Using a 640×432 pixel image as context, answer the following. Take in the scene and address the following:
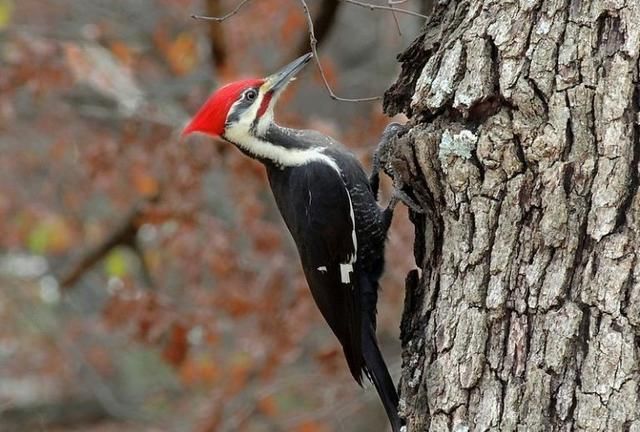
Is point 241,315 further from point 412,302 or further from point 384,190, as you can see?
point 412,302

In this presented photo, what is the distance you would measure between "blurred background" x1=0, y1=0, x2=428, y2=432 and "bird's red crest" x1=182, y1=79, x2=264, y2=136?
1672 millimetres

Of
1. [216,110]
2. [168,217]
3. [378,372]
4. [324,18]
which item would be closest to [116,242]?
[168,217]

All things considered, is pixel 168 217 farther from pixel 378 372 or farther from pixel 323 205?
pixel 378 372

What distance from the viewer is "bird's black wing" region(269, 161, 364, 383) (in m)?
3.08

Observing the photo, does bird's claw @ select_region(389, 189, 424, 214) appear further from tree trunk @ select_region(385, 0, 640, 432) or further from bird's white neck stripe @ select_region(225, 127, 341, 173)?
bird's white neck stripe @ select_region(225, 127, 341, 173)

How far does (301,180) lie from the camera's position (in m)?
3.18

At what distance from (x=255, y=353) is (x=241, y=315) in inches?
8.9

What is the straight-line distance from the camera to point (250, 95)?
3168 millimetres

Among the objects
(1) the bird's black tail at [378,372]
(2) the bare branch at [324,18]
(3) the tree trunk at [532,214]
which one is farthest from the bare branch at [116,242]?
(3) the tree trunk at [532,214]

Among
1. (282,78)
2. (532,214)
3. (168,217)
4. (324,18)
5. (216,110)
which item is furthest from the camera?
(168,217)

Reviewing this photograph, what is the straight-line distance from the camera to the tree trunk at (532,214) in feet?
6.67

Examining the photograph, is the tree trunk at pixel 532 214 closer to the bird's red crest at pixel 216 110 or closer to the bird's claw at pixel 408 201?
the bird's claw at pixel 408 201

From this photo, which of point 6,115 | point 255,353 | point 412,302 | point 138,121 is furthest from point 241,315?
point 412,302

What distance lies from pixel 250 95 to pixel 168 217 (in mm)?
2144
